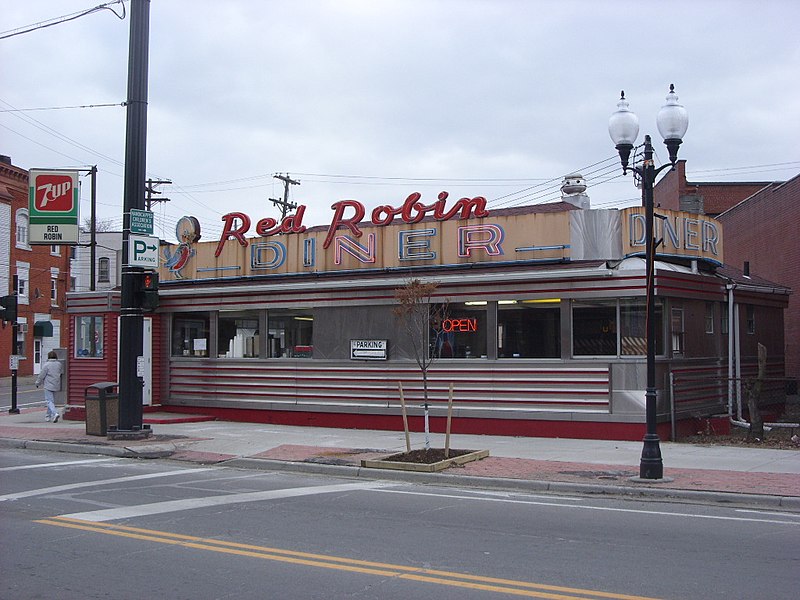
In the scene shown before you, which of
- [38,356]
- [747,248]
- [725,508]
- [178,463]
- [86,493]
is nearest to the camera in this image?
[725,508]

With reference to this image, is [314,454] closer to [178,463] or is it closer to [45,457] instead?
[178,463]

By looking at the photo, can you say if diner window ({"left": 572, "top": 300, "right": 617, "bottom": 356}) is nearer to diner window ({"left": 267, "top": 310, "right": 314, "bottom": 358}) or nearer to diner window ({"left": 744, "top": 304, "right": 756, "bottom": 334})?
diner window ({"left": 744, "top": 304, "right": 756, "bottom": 334})

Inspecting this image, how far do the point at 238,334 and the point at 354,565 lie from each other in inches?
618

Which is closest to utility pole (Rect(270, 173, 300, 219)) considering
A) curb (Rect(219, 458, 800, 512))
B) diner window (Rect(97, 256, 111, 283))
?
diner window (Rect(97, 256, 111, 283))

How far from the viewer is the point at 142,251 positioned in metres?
17.9

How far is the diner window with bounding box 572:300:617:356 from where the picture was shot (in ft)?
58.0

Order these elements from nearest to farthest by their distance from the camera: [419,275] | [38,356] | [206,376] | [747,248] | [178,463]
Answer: [178,463] → [419,275] → [206,376] → [747,248] → [38,356]

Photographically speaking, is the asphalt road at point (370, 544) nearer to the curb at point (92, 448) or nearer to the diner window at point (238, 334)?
the curb at point (92, 448)

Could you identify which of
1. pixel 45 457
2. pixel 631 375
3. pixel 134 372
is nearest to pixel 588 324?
pixel 631 375

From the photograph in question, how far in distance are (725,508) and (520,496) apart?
2697mm

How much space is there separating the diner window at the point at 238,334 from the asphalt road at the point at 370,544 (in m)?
9.89

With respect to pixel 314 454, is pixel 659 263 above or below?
above

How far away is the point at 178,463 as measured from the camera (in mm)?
15586

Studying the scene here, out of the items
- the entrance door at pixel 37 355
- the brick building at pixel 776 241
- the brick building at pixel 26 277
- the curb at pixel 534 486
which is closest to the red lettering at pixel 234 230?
the curb at pixel 534 486
